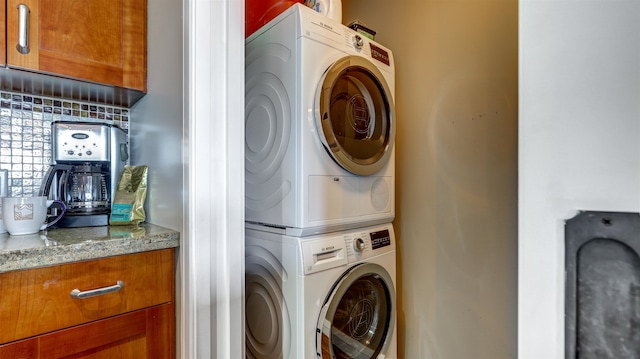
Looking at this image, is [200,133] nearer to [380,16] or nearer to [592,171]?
[592,171]

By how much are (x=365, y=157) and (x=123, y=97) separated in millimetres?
1071

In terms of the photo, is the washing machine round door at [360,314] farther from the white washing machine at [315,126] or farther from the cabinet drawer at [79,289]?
the cabinet drawer at [79,289]

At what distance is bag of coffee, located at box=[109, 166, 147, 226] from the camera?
1.17m

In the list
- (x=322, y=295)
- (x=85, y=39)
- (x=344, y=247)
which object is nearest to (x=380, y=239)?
(x=344, y=247)

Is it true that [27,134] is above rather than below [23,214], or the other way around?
above

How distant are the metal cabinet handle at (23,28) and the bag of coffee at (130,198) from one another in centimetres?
50

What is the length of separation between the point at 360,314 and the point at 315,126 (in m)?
0.87

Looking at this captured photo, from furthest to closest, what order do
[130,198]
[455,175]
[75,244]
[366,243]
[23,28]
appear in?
[455,175] < [366,243] < [130,198] < [23,28] < [75,244]

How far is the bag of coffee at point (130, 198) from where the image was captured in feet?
3.85

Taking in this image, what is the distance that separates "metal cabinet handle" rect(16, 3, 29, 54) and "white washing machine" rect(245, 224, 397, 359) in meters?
0.96

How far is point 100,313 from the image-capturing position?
0.86 meters

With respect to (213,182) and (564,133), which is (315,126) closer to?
(213,182)

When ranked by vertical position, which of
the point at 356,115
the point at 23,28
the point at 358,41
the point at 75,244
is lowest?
the point at 75,244

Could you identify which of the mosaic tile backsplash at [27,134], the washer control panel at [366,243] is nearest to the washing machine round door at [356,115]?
the washer control panel at [366,243]
